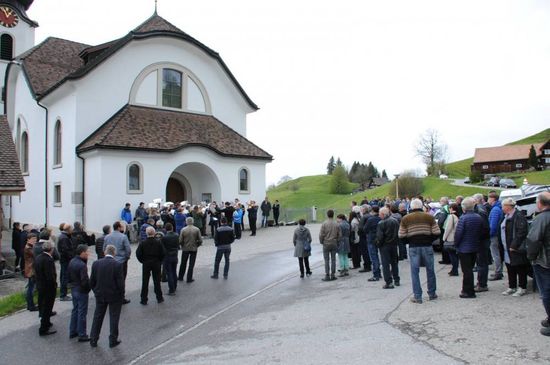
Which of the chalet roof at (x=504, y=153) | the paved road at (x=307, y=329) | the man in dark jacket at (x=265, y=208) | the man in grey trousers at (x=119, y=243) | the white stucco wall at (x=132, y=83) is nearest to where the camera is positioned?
the paved road at (x=307, y=329)

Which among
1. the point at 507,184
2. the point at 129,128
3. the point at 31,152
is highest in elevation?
the point at 129,128

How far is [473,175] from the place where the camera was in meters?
77.3

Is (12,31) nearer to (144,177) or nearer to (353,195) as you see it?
(144,177)

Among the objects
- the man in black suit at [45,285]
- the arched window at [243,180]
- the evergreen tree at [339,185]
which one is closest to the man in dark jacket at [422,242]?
the man in black suit at [45,285]

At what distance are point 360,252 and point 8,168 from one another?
38.8 ft

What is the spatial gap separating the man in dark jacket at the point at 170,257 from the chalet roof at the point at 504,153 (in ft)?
313

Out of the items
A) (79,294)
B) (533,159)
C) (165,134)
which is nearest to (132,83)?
(165,134)

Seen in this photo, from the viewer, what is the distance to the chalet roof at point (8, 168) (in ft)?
46.0

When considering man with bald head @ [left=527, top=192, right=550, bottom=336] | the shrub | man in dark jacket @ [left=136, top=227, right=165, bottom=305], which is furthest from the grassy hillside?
man in dark jacket @ [left=136, top=227, right=165, bottom=305]

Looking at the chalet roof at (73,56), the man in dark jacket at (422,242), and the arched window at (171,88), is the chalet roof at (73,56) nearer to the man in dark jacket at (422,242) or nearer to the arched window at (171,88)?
the arched window at (171,88)

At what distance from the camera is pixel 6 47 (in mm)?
33625

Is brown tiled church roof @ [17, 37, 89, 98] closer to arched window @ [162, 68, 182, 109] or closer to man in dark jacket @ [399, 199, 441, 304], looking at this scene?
arched window @ [162, 68, 182, 109]

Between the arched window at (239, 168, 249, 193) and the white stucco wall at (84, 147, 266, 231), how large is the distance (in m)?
0.39

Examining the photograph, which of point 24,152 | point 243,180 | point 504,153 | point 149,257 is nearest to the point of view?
point 149,257
